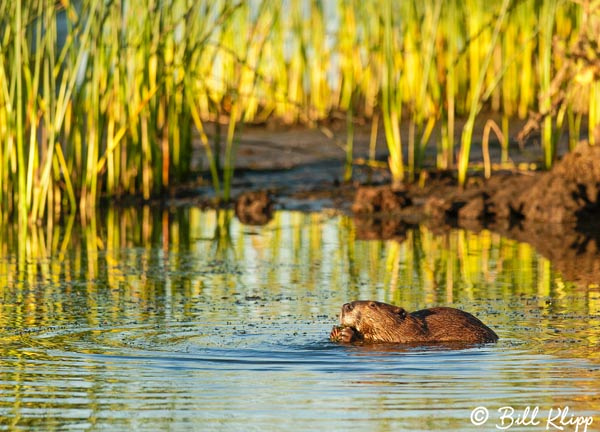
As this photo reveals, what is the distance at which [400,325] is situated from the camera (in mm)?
5742

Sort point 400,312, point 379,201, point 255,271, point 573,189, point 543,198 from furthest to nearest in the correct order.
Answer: point 379,201, point 543,198, point 573,189, point 255,271, point 400,312

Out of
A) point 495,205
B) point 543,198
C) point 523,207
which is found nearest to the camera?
point 543,198

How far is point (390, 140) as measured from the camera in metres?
11.8

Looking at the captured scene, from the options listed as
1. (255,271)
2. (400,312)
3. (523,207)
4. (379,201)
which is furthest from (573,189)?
(400,312)

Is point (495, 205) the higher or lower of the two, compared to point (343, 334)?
higher

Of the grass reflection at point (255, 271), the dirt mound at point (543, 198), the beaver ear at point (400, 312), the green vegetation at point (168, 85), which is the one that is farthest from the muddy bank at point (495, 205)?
the beaver ear at point (400, 312)

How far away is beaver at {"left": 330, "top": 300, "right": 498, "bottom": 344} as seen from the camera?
5.65m

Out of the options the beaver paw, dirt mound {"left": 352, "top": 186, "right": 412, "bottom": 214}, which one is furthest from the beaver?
dirt mound {"left": 352, "top": 186, "right": 412, "bottom": 214}

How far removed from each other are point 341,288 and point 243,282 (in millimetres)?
603

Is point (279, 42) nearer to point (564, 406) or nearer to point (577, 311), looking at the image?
point (577, 311)

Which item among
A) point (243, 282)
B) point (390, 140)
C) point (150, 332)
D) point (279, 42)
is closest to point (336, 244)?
point (243, 282)

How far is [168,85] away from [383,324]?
6.47 m

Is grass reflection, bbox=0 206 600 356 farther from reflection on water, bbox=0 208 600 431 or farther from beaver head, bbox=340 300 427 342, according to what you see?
beaver head, bbox=340 300 427 342

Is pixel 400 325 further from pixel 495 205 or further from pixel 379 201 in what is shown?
pixel 379 201
